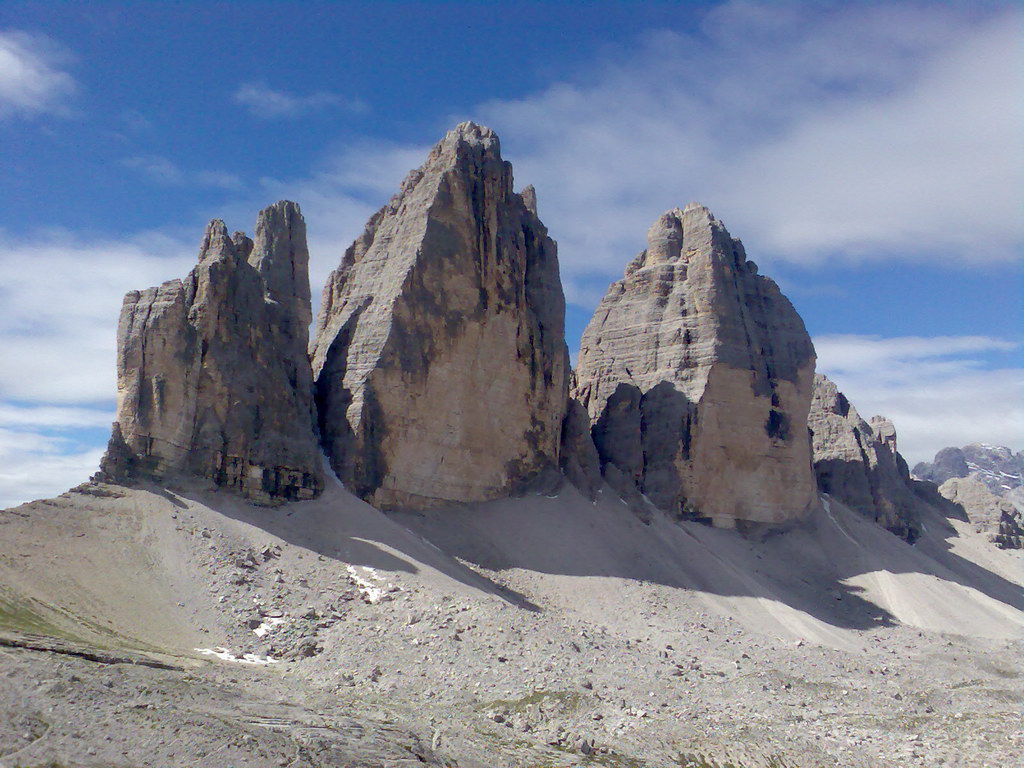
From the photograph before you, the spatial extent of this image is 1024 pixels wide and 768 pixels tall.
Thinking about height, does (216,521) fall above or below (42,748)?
above

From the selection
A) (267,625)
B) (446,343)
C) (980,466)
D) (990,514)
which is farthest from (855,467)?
(980,466)

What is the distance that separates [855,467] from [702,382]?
1998cm

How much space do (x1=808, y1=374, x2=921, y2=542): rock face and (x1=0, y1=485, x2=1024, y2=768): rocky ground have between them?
22.3 meters

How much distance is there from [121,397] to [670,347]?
34271 millimetres

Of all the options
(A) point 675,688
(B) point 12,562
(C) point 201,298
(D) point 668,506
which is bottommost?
(A) point 675,688

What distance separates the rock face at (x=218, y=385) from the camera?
34688mm

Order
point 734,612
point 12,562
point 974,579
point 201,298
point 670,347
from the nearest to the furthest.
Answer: point 12,562
point 201,298
point 734,612
point 670,347
point 974,579

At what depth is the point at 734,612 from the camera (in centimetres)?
4222

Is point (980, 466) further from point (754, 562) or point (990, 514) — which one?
point (754, 562)

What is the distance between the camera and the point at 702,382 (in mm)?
56844

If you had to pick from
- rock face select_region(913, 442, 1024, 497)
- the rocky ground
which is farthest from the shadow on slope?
rock face select_region(913, 442, 1024, 497)

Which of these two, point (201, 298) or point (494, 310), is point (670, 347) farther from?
point (201, 298)

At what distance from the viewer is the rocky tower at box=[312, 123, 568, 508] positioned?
42.1 metres

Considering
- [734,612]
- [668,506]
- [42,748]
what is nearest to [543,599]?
[734,612]
